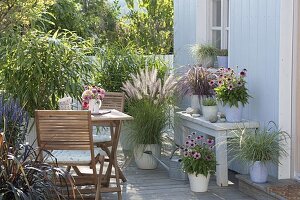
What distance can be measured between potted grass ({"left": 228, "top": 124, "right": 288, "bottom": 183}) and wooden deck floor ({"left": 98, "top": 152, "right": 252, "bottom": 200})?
31 cm

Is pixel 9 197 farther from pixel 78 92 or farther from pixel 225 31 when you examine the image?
pixel 225 31

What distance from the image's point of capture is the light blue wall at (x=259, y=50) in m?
6.36

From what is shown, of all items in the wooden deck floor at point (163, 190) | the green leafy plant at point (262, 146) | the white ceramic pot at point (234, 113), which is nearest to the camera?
the green leafy plant at point (262, 146)

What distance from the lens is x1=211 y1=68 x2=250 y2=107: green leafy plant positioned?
666 cm

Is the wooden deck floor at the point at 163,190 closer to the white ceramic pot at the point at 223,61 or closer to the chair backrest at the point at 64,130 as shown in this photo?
the chair backrest at the point at 64,130

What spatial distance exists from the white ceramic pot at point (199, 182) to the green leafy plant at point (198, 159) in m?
0.07

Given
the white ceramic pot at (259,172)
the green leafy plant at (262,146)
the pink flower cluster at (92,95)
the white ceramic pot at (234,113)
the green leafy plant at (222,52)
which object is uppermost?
the green leafy plant at (222,52)

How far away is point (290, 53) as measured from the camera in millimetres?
6242

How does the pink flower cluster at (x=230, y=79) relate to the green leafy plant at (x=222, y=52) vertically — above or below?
below

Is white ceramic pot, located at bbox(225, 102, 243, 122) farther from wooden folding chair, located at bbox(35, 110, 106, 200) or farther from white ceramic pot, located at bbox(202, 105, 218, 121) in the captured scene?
wooden folding chair, located at bbox(35, 110, 106, 200)

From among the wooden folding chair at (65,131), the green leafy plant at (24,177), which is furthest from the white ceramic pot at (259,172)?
the green leafy plant at (24,177)

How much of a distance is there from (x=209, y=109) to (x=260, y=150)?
1064mm

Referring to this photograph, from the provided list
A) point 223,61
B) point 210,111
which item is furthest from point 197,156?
point 223,61

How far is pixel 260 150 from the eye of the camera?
20.0ft
